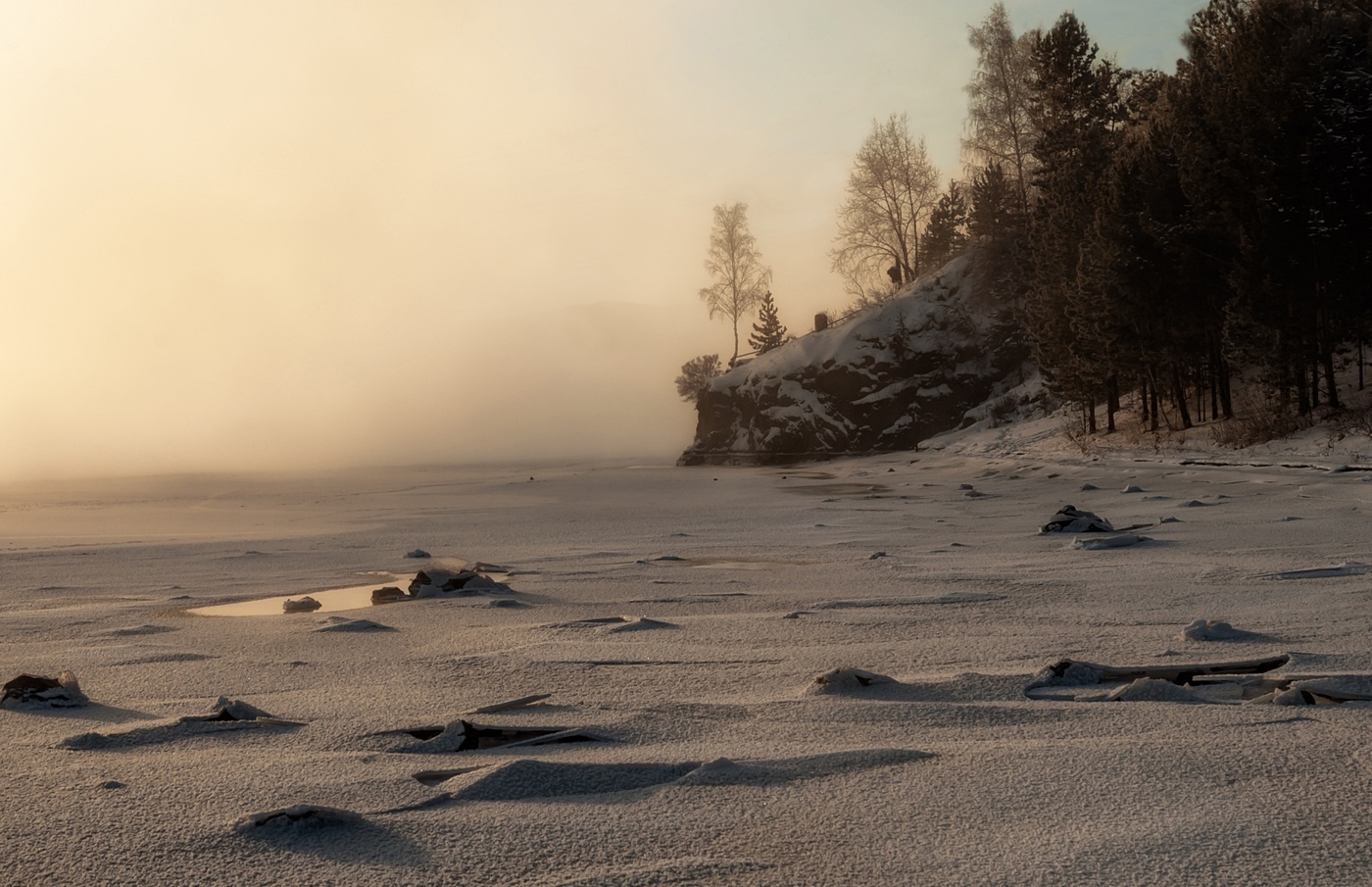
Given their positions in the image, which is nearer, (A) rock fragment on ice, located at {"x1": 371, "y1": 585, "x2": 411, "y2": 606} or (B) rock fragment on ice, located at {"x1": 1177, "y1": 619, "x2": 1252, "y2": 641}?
(B) rock fragment on ice, located at {"x1": 1177, "y1": 619, "x2": 1252, "y2": 641}

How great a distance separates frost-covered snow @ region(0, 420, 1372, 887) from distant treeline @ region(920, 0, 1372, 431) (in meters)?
14.5

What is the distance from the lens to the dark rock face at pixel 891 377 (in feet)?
137

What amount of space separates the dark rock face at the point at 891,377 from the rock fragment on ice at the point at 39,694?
38.4 meters

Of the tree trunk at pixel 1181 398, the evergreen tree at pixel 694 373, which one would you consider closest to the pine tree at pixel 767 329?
the evergreen tree at pixel 694 373

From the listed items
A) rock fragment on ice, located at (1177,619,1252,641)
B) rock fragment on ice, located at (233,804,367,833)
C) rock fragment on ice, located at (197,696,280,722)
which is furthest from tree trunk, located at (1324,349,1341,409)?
rock fragment on ice, located at (233,804,367,833)

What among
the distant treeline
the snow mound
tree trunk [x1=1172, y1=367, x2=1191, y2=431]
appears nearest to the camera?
the snow mound

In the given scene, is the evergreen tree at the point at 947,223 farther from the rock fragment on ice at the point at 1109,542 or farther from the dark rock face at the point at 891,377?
the rock fragment on ice at the point at 1109,542

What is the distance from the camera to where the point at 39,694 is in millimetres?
3320

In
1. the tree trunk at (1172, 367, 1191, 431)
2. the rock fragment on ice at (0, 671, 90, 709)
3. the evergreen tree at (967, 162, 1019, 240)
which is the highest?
the evergreen tree at (967, 162, 1019, 240)

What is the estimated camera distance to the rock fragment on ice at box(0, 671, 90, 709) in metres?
3.31

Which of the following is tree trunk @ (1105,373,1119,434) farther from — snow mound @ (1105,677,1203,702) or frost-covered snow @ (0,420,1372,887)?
snow mound @ (1105,677,1203,702)

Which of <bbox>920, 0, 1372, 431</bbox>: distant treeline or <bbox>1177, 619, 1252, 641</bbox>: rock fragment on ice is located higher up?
<bbox>920, 0, 1372, 431</bbox>: distant treeline

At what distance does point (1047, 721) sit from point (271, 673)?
269 cm

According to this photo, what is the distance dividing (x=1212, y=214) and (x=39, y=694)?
2327 centimetres
